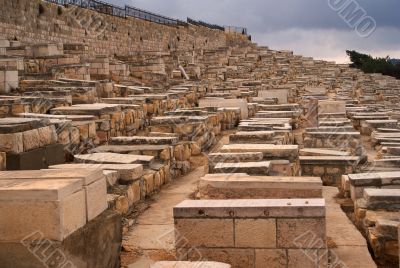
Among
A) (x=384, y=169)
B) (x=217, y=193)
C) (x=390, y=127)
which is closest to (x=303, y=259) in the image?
(x=217, y=193)

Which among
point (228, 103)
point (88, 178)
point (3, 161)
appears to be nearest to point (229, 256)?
point (88, 178)

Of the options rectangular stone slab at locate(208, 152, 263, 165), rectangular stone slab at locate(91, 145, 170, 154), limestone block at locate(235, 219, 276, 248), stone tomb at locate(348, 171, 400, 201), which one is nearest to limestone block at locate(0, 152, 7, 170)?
rectangular stone slab at locate(91, 145, 170, 154)

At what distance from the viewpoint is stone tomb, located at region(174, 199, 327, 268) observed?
4.80 meters

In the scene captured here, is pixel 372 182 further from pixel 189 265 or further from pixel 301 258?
pixel 189 265

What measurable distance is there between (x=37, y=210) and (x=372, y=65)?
55.2 m

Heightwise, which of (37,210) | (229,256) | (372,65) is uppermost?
(372,65)

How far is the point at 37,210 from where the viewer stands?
391 cm

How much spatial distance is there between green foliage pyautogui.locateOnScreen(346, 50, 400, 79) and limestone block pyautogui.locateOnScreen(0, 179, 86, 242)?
52941 millimetres

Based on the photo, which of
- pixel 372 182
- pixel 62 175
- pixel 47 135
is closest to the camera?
pixel 62 175

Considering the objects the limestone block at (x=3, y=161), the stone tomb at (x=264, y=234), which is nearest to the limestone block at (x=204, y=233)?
the stone tomb at (x=264, y=234)

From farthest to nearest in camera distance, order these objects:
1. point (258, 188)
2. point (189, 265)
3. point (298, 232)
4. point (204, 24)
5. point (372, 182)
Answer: point (204, 24) → point (372, 182) → point (258, 188) → point (298, 232) → point (189, 265)

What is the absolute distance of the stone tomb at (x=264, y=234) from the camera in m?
4.80

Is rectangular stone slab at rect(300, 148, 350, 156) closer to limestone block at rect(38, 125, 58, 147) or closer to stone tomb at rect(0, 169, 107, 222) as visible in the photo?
limestone block at rect(38, 125, 58, 147)

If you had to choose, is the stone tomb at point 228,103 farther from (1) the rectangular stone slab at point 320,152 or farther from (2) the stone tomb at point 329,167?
(2) the stone tomb at point 329,167
